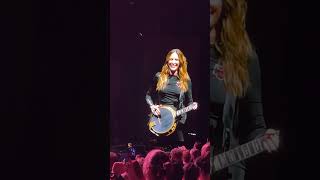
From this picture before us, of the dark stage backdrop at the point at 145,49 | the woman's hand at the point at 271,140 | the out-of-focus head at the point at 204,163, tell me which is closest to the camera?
the woman's hand at the point at 271,140

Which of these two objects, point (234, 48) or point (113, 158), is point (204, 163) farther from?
point (234, 48)

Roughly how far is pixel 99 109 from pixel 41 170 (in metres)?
0.47

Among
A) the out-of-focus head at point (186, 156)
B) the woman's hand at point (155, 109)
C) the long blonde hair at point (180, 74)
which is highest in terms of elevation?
the long blonde hair at point (180, 74)

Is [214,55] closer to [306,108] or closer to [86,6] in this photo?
[306,108]

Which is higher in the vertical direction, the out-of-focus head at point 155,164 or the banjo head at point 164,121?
the banjo head at point 164,121

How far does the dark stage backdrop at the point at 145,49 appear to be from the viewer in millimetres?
2748

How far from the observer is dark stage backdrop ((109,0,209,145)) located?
2.75m

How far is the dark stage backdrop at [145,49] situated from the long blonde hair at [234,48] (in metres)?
0.14

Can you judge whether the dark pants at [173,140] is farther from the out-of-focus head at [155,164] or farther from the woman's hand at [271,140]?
the woman's hand at [271,140]

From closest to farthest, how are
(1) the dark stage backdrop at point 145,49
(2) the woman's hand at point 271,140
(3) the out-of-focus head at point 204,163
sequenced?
(2) the woman's hand at point 271,140
(1) the dark stage backdrop at point 145,49
(3) the out-of-focus head at point 204,163

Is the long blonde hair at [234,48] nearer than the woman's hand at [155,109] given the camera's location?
Yes

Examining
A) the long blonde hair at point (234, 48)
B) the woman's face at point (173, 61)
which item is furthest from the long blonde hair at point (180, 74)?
the long blonde hair at point (234, 48)

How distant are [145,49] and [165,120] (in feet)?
1.67

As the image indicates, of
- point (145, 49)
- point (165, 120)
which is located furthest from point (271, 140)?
point (145, 49)
